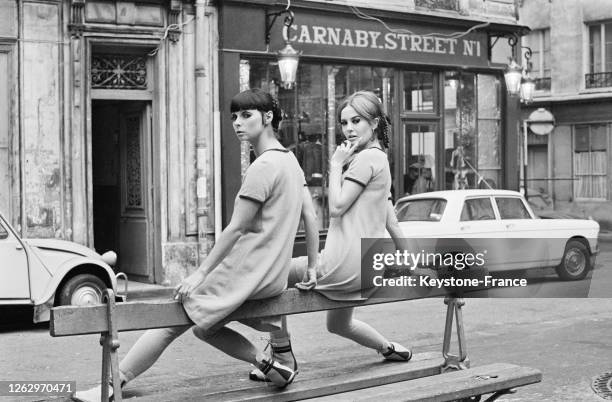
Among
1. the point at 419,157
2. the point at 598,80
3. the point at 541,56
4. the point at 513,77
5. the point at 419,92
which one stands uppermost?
the point at 541,56

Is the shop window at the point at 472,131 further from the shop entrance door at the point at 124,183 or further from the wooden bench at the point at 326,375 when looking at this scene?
the wooden bench at the point at 326,375

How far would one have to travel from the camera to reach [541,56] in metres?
33.2

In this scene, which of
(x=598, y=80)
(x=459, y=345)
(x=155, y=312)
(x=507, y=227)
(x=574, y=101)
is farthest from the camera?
(x=574, y=101)

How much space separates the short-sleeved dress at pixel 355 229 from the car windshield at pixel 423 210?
28.9 feet

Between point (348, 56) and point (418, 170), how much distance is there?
2786mm

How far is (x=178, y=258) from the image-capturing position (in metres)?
15.2

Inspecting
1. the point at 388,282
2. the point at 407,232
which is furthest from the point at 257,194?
the point at 407,232

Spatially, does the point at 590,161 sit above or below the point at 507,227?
above

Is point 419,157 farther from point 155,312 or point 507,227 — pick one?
point 155,312

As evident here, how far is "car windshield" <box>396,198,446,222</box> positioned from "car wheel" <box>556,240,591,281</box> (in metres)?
2.63

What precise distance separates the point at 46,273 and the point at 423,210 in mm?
6027

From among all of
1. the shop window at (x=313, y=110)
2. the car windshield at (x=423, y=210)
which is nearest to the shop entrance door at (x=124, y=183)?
the shop window at (x=313, y=110)

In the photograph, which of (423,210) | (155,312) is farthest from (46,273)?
(155,312)

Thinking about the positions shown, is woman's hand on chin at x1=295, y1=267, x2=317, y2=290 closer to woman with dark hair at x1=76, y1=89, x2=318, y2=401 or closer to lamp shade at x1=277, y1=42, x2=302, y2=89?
woman with dark hair at x1=76, y1=89, x2=318, y2=401
